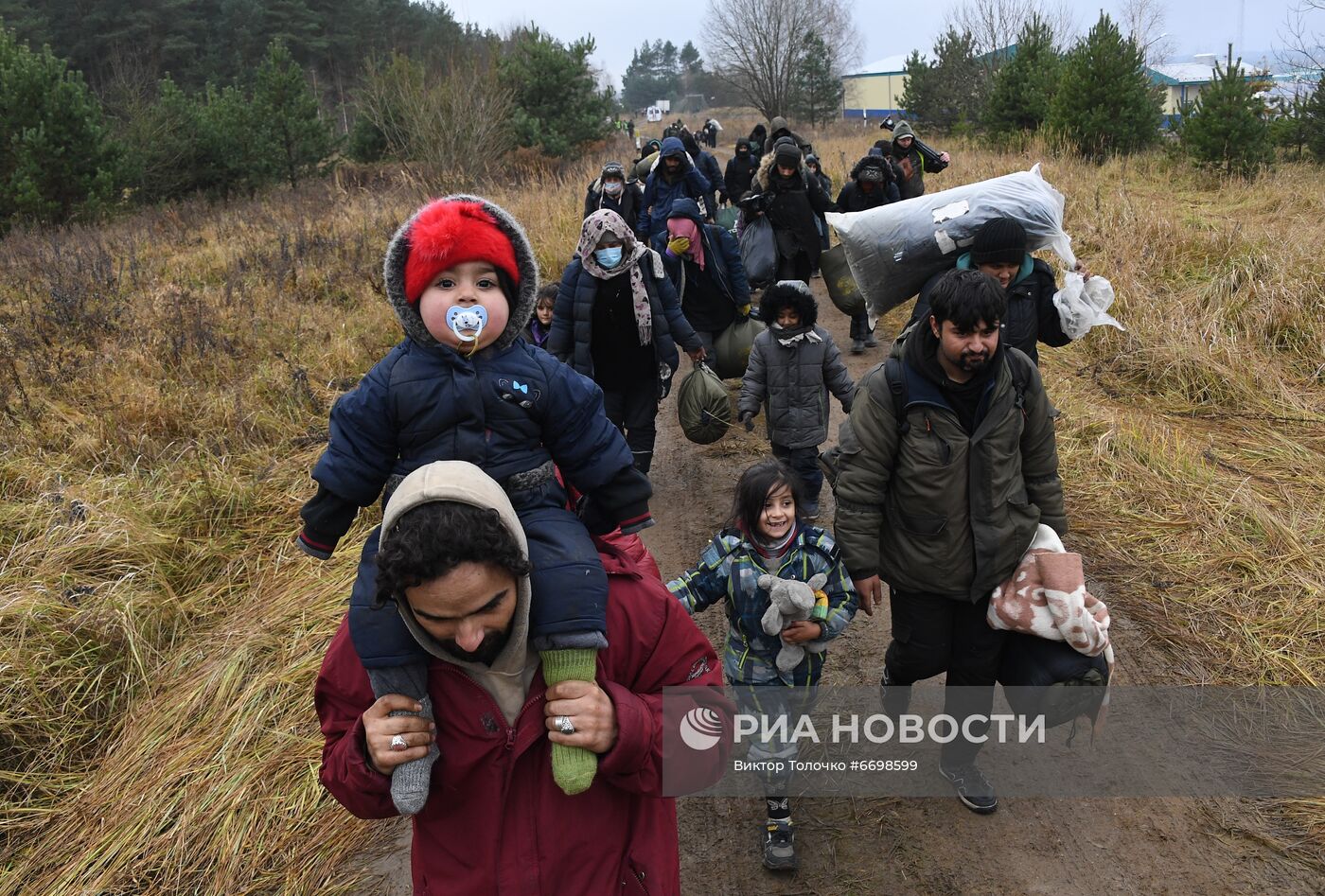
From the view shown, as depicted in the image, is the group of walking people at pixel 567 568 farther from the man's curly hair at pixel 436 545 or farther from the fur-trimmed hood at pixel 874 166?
the fur-trimmed hood at pixel 874 166

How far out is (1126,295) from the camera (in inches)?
305

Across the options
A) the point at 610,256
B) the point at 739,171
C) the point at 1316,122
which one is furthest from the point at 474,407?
the point at 1316,122

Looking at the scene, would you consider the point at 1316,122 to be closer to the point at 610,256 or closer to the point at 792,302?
the point at 792,302

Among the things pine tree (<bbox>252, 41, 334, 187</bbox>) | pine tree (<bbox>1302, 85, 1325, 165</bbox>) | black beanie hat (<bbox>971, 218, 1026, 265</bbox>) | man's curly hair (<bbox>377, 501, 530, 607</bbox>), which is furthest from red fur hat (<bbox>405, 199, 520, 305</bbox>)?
pine tree (<bbox>252, 41, 334, 187</bbox>)

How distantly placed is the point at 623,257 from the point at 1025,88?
1537 centimetres

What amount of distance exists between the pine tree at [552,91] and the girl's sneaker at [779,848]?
22292 mm

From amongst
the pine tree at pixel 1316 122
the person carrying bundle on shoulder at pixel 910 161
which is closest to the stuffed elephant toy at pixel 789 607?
the person carrying bundle on shoulder at pixel 910 161

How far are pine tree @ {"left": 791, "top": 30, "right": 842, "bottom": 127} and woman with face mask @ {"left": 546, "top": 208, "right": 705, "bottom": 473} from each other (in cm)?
3590

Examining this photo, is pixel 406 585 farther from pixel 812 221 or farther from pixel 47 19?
pixel 47 19

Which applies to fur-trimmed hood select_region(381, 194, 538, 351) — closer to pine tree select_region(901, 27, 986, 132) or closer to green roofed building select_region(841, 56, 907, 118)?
pine tree select_region(901, 27, 986, 132)

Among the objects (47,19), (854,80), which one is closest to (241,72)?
(47,19)

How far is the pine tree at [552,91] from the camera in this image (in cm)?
2308

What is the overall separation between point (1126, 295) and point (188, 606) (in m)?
7.88

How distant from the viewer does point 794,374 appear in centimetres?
481
